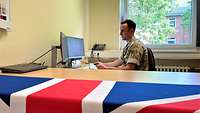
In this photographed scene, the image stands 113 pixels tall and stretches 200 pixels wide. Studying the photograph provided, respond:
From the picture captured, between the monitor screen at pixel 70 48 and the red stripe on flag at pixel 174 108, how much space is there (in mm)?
1715

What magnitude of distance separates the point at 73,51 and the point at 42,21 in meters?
0.58

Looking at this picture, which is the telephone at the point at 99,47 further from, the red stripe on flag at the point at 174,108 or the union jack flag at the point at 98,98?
the red stripe on flag at the point at 174,108

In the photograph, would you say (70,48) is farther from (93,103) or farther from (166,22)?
(93,103)

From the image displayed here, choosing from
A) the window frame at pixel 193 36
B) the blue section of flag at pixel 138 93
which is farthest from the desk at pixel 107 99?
the window frame at pixel 193 36

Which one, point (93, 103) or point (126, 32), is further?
point (126, 32)

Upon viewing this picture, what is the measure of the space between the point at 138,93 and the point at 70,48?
1898 mm

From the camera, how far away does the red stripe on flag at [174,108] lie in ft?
2.17

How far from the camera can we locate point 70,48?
105 inches

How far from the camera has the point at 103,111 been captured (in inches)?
28.8

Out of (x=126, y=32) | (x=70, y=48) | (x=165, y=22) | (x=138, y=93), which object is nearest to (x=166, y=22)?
(x=165, y=22)

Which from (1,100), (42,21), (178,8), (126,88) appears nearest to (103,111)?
(126,88)

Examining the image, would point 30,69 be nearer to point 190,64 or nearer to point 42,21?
point 42,21

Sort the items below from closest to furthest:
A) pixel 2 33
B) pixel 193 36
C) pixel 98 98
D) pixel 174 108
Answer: pixel 174 108 < pixel 98 98 < pixel 2 33 < pixel 193 36

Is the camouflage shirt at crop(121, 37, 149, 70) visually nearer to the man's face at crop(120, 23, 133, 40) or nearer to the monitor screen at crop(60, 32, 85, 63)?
the man's face at crop(120, 23, 133, 40)
